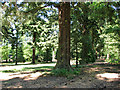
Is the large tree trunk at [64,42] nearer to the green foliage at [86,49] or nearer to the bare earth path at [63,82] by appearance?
the bare earth path at [63,82]

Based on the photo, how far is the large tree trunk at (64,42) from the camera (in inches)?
327

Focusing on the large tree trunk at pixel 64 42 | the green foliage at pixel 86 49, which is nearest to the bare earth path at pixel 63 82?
the large tree trunk at pixel 64 42

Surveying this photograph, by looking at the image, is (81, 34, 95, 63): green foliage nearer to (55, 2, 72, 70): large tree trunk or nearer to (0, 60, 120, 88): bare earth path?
(55, 2, 72, 70): large tree trunk

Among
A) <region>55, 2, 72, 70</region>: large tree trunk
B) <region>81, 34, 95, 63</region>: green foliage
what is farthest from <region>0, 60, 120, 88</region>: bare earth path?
<region>81, 34, 95, 63</region>: green foliage

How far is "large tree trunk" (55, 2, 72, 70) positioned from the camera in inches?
327

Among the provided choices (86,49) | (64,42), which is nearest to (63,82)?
(64,42)

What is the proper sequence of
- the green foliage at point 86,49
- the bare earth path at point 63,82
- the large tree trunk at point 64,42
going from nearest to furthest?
the bare earth path at point 63,82 < the large tree trunk at point 64,42 < the green foliage at point 86,49

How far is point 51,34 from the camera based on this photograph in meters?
26.3

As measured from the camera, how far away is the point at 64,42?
27.6ft

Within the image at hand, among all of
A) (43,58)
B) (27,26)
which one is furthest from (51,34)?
(43,58)

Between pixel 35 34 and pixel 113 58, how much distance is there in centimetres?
2090

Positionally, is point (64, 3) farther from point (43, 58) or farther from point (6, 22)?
point (43, 58)

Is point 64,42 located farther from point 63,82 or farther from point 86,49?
A: point 86,49

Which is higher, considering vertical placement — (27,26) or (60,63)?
(27,26)
